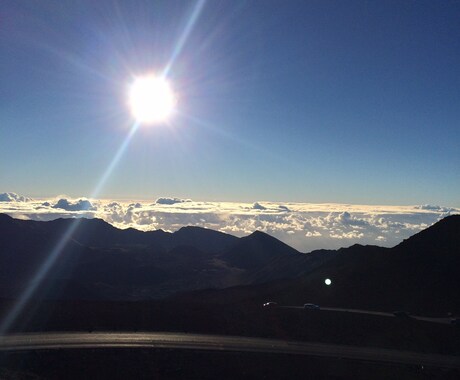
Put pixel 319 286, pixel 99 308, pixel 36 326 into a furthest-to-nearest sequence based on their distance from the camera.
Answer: pixel 319 286, pixel 99 308, pixel 36 326

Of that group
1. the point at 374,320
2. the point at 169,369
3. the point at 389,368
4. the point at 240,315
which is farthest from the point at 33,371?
the point at 374,320

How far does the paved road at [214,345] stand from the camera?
38438 millimetres

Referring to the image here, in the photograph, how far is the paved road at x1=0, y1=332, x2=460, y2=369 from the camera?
38.4 m

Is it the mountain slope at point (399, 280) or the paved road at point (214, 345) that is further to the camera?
the mountain slope at point (399, 280)

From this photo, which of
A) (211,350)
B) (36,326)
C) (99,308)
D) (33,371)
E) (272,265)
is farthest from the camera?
(272,265)

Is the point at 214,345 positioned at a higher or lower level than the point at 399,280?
lower

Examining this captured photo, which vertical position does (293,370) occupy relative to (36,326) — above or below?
below

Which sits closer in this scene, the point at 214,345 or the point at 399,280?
the point at 214,345

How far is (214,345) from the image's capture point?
40.2 meters

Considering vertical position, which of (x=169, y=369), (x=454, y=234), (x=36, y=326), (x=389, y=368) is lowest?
(x=389, y=368)

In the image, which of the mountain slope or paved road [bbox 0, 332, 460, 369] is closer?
paved road [bbox 0, 332, 460, 369]

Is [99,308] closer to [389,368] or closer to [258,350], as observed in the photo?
[258,350]

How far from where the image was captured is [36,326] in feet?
143

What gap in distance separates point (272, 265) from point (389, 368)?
501ft
